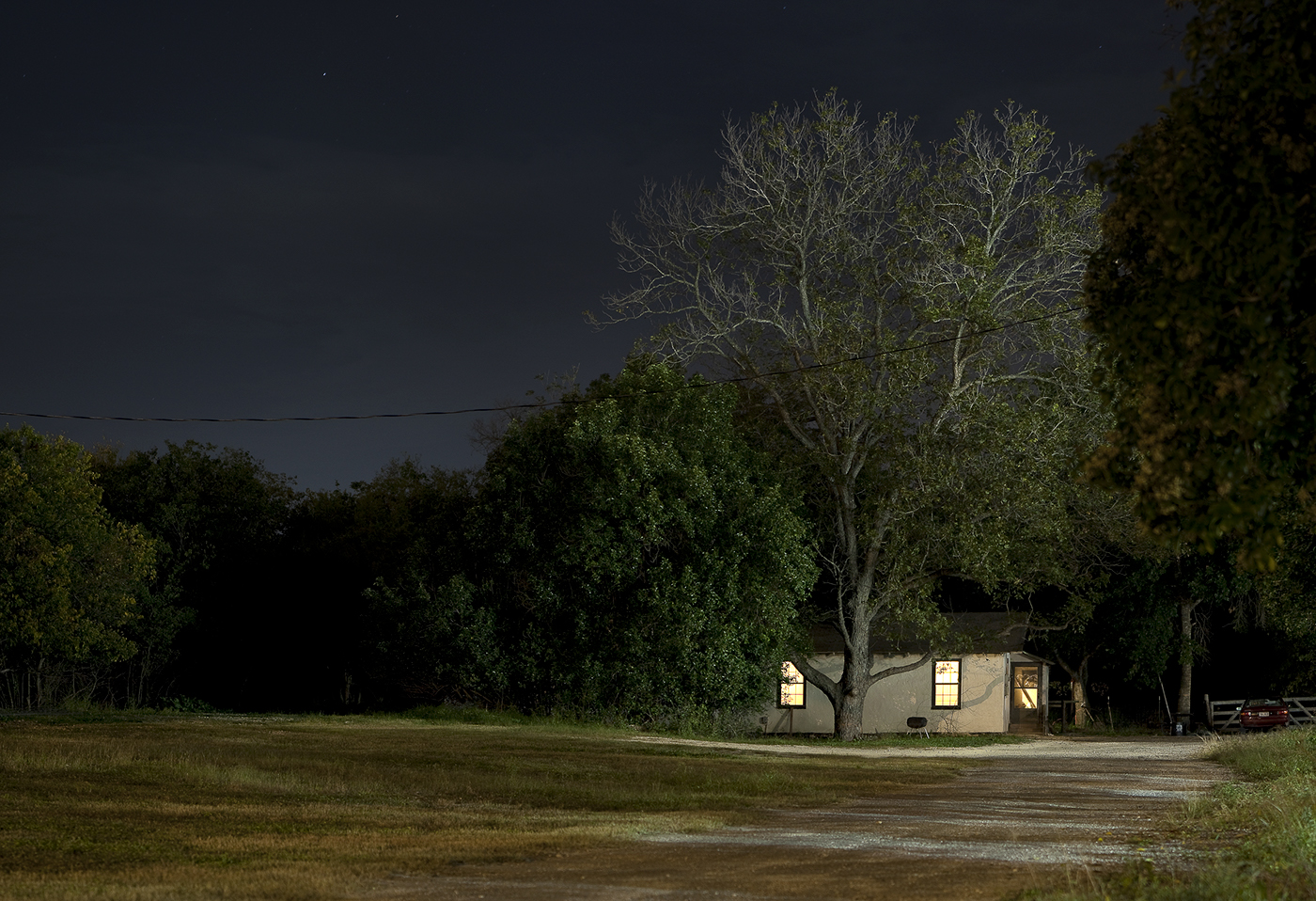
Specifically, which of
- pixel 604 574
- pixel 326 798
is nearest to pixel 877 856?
pixel 326 798

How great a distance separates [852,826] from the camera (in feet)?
34.6

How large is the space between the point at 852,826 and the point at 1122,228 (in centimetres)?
553

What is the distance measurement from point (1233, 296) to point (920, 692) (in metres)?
31.6

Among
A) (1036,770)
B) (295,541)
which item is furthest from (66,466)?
(1036,770)

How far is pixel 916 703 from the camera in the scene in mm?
36562

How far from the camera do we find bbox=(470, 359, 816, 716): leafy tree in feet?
87.0

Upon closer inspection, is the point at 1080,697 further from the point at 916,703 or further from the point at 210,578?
the point at 210,578

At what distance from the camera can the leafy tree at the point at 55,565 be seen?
30578 millimetres

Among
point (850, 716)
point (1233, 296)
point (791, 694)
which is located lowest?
point (850, 716)

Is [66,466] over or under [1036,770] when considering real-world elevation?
over

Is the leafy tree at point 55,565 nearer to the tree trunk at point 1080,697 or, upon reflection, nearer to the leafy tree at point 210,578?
the leafy tree at point 210,578

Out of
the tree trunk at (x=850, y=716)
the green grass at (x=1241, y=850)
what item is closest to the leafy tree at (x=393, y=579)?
the tree trunk at (x=850, y=716)

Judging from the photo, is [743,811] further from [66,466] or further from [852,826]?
[66,466]

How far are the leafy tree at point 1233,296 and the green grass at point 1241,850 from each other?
1.67 metres
